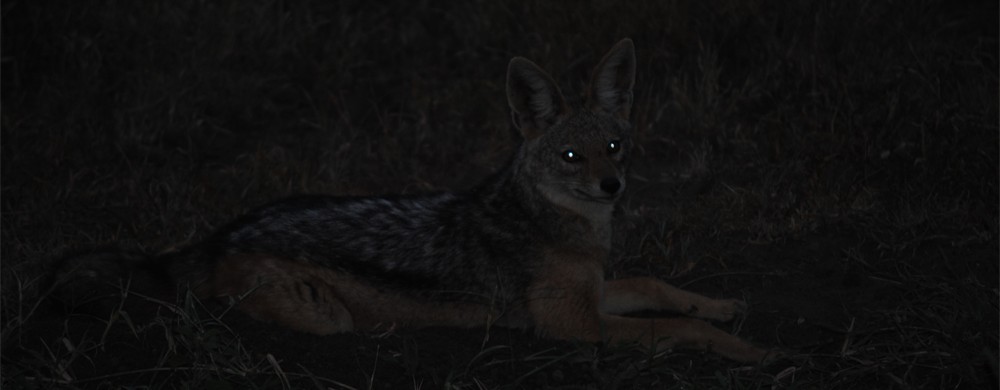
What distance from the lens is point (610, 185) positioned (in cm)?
554

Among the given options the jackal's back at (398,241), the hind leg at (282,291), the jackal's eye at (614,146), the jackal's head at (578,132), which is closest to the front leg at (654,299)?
the jackal's head at (578,132)

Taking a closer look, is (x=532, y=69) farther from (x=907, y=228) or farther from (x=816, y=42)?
(x=816, y=42)

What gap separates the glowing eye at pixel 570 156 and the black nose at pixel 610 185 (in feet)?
0.90

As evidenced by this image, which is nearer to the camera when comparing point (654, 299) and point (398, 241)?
point (398, 241)

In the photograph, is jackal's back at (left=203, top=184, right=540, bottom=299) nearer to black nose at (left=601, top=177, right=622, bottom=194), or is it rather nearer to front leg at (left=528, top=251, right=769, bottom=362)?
front leg at (left=528, top=251, right=769, bottom=362)

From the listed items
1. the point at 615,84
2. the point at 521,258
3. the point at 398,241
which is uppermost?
the point at 615,84

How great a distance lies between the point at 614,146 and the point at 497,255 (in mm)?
892

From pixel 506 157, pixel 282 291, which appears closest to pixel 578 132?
pixel 282 291

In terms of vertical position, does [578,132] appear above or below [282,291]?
above

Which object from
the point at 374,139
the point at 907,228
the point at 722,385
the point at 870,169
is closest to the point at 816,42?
the point at 870,169

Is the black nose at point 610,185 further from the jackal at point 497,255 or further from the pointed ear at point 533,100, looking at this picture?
the pointed ear at point 533,100

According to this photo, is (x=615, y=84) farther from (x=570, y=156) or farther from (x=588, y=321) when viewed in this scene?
(x=588, y=321)

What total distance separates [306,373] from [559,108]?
216cm

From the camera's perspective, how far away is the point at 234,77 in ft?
28.0
